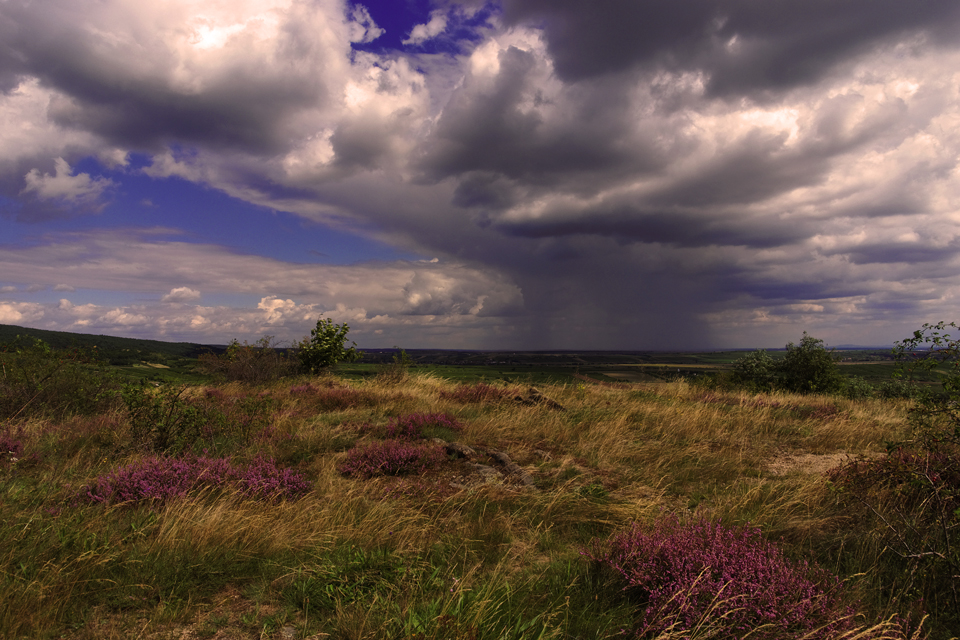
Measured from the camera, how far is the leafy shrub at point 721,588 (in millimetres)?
3184

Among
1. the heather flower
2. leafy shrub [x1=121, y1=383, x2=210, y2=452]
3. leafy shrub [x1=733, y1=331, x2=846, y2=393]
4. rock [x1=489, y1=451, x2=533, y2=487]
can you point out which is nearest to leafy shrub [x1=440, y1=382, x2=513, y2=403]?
the heather flower

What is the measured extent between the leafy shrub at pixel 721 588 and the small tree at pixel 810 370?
2656cm

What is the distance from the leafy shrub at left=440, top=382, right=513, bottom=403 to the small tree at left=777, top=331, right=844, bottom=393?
20.4 metres

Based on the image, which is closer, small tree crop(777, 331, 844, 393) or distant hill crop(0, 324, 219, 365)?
small tree crop(777, 331, 844, 393)

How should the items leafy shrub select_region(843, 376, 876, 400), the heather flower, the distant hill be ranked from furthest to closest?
the distant hill, leafy shrub select_region(843, 376, 876, 400), the heather flower

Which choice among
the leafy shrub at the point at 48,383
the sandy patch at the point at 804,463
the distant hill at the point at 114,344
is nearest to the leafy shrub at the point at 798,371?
the sandy patch at the point at 804,463

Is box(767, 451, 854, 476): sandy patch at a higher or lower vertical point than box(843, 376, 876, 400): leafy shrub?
higher

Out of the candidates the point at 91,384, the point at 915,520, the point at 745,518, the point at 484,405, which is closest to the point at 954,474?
the point at 915,520

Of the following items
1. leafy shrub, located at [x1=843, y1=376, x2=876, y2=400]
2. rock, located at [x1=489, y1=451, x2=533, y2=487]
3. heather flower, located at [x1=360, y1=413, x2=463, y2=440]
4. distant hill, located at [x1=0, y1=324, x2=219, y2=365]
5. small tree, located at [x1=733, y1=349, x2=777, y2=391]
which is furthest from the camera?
distant hill, located at [x1=0, y1=324, x2=219, y2=365]

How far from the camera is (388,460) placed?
7289 mm

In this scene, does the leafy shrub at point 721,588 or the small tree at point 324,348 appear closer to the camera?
the leafy shrub at point 721,588

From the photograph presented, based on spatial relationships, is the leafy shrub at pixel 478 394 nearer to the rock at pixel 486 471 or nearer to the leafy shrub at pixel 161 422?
the rock at pixel 486 471

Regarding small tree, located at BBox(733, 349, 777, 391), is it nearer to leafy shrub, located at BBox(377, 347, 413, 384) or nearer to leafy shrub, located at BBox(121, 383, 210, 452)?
leafy shrub, located at BBox(377, 347, 413, 384)

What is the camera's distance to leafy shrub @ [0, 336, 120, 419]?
421 inches
